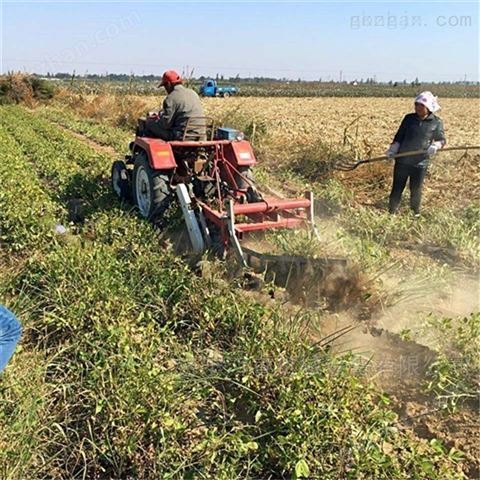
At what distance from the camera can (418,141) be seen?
6109 mm

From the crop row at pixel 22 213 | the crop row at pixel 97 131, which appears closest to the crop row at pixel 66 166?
the crop row at pixel 22 213

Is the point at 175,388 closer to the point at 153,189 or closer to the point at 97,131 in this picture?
the point at 153,189

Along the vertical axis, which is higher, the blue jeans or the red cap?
the red cap

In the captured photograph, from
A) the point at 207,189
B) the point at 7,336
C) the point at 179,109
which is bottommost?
the point at 7,336

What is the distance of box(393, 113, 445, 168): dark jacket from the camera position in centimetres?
607

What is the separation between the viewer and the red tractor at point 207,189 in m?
4.77

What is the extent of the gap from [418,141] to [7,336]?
16.6 feet

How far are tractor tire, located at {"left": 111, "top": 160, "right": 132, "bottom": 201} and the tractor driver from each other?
0.92 meters

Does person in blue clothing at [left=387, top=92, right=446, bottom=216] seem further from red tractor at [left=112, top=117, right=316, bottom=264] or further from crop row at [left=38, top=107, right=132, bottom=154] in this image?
crop row at [left=38, top=107, right=132, bottom=154]

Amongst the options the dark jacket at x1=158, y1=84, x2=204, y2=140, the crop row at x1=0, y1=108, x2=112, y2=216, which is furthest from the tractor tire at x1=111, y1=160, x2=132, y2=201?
the dark jacket at x1=158, y1=84, x2=204, y2=140

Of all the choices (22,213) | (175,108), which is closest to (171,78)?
(175,108)

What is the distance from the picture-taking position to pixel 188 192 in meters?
5.36

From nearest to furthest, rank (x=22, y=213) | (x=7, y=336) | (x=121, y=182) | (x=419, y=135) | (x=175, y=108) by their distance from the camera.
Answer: (x=7, y=336) → (x=22, y=213) → (x=175, y=108) → (x=419, y=135) → (x=121, y=182)

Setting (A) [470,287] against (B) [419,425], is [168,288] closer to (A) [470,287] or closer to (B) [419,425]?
(B) [419,425]
